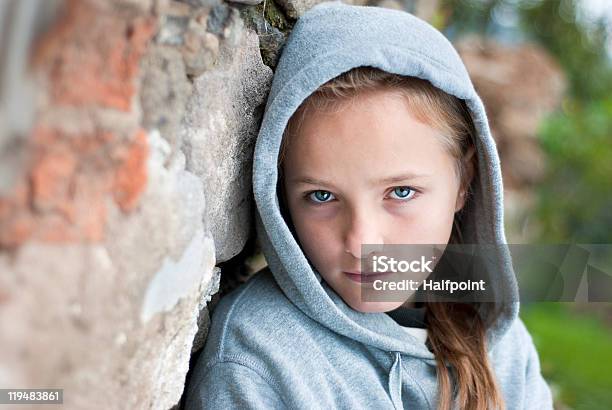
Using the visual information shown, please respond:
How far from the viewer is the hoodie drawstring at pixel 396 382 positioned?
5.42 feet

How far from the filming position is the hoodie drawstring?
1.65m

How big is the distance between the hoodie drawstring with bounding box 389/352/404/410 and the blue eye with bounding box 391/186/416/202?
0.39 m

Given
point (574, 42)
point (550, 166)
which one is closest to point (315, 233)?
point (550, 166)

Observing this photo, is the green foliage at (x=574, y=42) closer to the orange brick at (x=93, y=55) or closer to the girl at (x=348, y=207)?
the girl at (x=348, y=207)

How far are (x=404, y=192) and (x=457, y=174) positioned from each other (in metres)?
0.21

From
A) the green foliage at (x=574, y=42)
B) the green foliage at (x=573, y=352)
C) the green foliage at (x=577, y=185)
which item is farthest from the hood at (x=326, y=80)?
the green foliage at (x=574, y=42)

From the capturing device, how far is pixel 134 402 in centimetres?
113

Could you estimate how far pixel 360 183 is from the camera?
4.92 feet

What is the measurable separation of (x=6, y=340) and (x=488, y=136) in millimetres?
1178

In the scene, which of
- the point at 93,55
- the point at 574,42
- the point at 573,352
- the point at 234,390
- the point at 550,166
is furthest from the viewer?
→ the point at 574,42

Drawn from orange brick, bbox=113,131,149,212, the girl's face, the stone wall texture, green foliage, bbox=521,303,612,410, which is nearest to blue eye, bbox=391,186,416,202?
the girl's face

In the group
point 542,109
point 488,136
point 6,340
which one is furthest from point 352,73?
point 542,109

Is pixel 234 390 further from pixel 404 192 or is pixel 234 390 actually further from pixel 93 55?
pixel 93 55
